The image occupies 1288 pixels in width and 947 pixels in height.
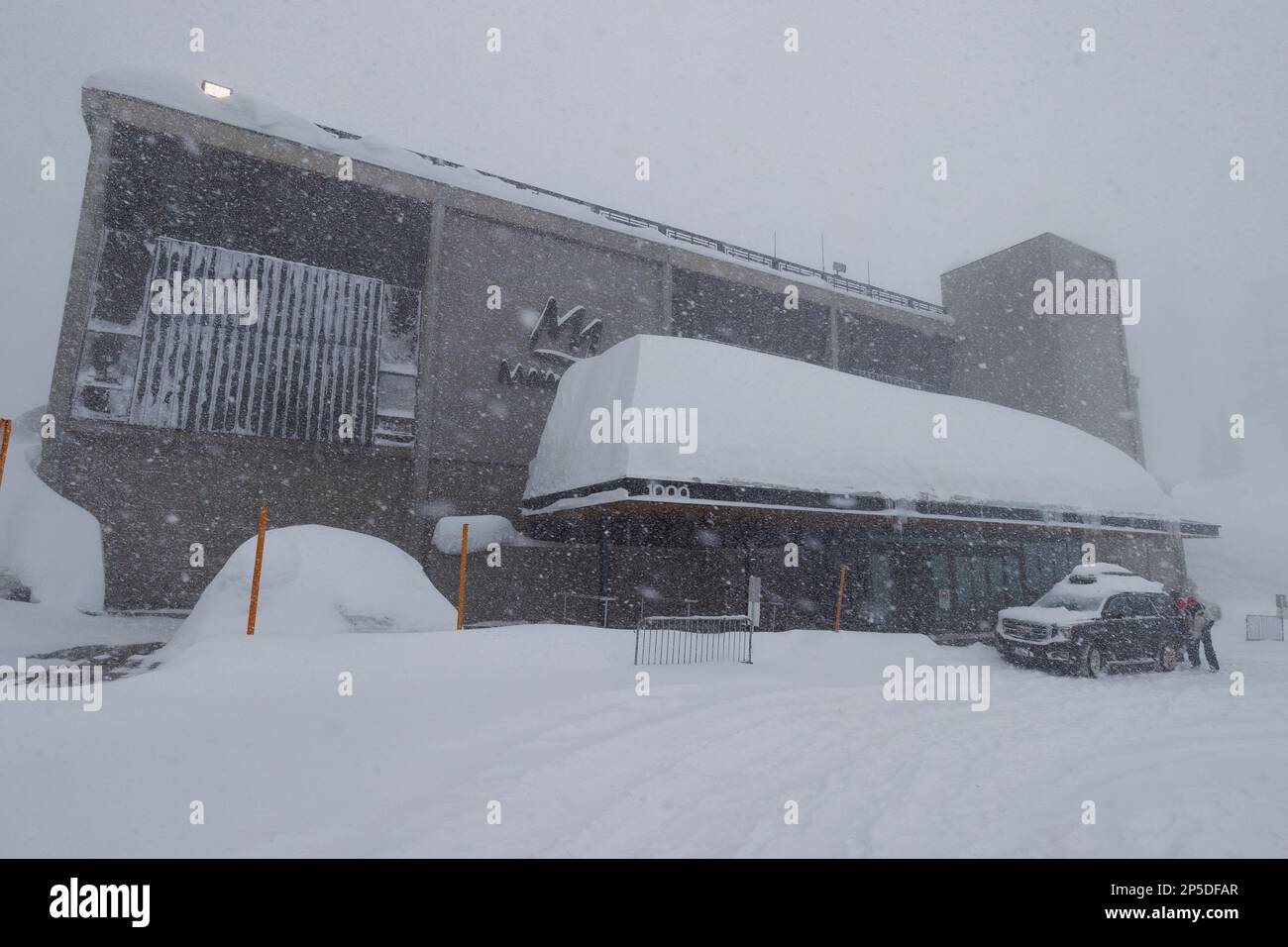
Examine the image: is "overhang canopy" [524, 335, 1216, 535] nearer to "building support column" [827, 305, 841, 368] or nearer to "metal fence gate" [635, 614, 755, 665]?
"metal fence gate" [635, 614, 755, 665]


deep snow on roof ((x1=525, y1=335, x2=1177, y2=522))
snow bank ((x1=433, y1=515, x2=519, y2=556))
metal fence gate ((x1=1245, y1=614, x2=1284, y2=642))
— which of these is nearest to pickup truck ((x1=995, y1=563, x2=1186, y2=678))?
deep snow on roof ((x1=525, y1=335, x2=1177, y2=522))

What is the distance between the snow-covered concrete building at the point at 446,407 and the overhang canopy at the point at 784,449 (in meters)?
0.08

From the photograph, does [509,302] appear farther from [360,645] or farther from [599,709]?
[599,709]

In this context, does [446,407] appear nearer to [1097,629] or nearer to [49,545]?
[49,545]

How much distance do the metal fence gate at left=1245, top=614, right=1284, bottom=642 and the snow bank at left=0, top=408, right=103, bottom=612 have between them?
2803 cm

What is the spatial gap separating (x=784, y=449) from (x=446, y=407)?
8359 mm

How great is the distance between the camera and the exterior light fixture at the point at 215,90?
635 inches

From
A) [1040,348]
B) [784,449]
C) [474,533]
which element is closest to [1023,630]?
[784,449]

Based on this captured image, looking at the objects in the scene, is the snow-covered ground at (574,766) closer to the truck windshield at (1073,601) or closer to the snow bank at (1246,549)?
the truck windshield at (1073,601)

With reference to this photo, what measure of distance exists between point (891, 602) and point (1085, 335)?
1703 centimetres

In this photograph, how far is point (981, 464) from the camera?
18.1m

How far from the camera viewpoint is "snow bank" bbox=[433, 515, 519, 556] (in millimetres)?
16719

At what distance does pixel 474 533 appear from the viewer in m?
16.8

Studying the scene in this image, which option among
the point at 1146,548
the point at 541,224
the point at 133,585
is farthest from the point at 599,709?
the point at 1146,548
